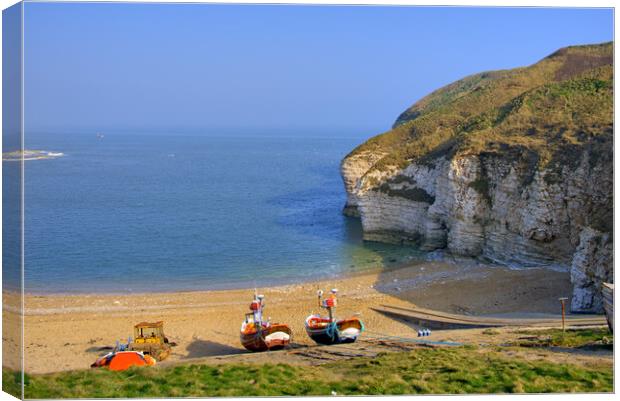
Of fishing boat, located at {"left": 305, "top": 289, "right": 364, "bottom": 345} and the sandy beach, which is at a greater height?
fishing boat, located at {"left": 305, "top": 289, "right": 364, "bottom": 345}

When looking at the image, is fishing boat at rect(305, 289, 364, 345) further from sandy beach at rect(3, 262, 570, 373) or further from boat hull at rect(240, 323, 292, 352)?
sandy beach at rect(3, 262, 570, 373)

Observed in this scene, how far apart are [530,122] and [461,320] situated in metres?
16.4

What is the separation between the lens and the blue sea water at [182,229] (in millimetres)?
31062

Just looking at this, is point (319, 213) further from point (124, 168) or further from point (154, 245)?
point (124, 168)

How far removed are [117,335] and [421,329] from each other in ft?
31.2

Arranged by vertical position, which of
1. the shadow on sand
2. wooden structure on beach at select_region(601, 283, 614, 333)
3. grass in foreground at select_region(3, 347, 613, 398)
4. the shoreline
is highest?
wooden structure on beach at select_region(601, 283, 614, 333)

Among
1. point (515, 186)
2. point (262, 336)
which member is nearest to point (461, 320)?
point (262, 336)

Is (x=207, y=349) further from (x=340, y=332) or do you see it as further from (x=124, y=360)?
(x=124, y=360)

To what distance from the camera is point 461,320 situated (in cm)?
2245

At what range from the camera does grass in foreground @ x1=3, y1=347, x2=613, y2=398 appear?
13.6 m

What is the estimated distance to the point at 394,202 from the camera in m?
37.0

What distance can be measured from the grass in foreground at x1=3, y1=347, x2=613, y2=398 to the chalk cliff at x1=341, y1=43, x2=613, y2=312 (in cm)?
786

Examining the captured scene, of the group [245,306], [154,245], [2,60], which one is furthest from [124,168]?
[2,60]

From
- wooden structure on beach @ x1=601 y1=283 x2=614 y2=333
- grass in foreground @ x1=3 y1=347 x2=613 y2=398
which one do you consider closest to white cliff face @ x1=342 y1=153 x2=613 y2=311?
wooden structure on beach @ x1=601 y1=283 x2=614 y2=333
